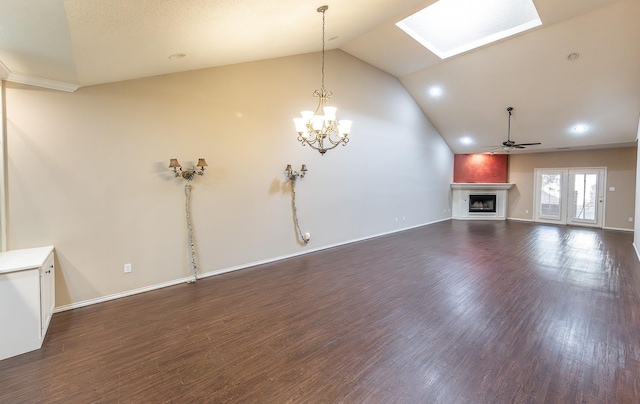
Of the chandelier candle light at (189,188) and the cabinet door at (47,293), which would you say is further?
the chandelier candle light at (189,188)

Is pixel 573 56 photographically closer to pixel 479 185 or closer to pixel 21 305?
pixel 479 185

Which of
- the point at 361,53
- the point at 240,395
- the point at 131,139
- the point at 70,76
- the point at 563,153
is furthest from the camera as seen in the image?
the point at 563,153

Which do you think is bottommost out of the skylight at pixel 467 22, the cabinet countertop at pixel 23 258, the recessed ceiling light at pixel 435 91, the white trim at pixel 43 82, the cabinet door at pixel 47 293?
the cabinet door at pixel 47 293

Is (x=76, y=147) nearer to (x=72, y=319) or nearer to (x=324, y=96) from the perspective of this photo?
(x=72, y=319)

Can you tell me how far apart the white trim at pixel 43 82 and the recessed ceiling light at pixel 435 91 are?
794 centimetres

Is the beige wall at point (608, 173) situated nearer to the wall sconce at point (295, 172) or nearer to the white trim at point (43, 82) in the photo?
the wall sconce at point (295, 172)

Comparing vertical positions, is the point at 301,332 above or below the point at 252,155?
below

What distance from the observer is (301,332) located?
115 inches

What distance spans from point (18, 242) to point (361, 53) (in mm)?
6776

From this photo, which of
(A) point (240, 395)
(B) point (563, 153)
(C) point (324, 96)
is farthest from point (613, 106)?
(A) point (240, 395)

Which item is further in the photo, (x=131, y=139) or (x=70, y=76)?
(x=131, y=139)

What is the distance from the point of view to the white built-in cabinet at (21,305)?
248cm

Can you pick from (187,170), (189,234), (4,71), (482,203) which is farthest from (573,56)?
(4,71)

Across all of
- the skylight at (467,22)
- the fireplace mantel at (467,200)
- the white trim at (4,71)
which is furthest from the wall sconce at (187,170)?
the fireplace mantel at (467,200)
